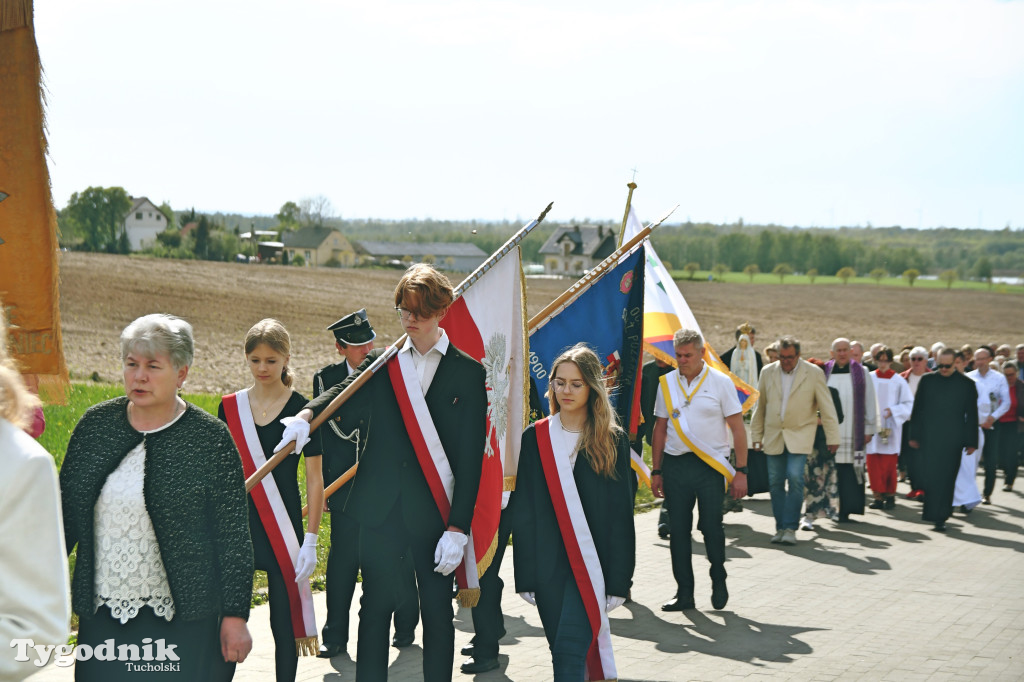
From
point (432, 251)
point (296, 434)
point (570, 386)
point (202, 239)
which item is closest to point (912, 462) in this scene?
point (570, 386)

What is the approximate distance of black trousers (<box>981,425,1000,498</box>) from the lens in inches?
585

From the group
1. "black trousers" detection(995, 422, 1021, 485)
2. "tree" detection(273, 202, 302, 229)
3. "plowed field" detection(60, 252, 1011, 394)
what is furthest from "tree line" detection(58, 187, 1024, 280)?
"black trousers" detection(995, 422, 1021, 485)

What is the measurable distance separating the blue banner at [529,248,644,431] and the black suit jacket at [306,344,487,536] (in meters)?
3.24

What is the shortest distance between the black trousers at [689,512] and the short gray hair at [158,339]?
5.38 m

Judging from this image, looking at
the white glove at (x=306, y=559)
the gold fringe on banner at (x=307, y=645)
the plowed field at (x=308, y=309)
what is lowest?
the plowed field at (x=308, y=309)

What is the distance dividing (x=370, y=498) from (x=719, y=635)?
142 inches

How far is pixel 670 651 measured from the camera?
7.37m

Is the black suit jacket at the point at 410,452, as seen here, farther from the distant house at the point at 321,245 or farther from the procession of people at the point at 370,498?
the distant house at the point at 321,245

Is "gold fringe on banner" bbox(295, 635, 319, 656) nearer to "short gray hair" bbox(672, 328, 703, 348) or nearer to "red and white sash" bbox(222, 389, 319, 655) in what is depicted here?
"red and white sash" bbox(222, 389, 319, 655)

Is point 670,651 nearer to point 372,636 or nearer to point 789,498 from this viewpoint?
point 372,636

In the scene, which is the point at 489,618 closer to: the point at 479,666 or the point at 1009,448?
the point at 479,666

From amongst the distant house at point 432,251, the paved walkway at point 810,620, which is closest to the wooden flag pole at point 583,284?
the paved walkway at point 810,620

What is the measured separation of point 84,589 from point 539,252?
116 meters

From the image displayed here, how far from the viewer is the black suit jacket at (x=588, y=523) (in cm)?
538
